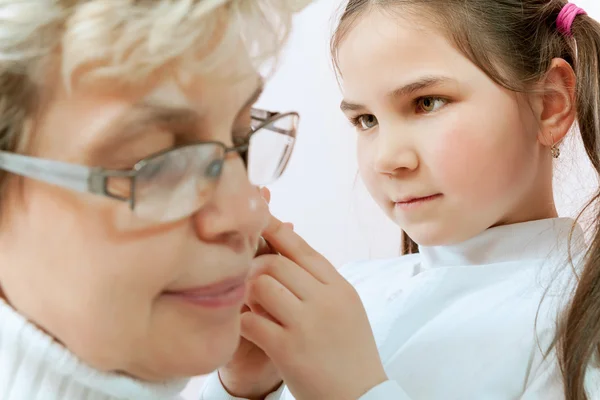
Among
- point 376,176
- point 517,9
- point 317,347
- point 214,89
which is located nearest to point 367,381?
point 317,347

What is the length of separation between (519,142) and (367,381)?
1.31ft

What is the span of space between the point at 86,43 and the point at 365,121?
2.01ft

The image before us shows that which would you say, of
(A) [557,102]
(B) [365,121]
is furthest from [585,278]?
(B) [365,121]

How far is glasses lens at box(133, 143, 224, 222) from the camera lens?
0.55m

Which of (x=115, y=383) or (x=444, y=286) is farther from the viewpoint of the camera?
(x=444, y=286)

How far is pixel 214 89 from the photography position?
23.0 inches

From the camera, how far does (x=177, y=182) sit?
571mm

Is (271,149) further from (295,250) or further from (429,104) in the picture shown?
(429,104)

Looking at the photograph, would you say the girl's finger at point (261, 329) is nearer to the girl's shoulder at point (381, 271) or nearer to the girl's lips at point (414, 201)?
the girl's lips at point (414, 201)

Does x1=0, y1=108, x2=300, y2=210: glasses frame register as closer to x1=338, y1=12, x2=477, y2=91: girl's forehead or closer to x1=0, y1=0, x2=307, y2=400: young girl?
x1=0, y1=0, x2=307, y2=400: young girl

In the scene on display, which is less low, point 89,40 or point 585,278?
point 89,40

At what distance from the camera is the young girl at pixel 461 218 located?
33.8 inches

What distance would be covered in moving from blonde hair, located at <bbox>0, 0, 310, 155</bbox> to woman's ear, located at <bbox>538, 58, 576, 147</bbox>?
64 centimetres

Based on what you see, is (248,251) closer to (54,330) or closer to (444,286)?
(54,330)
